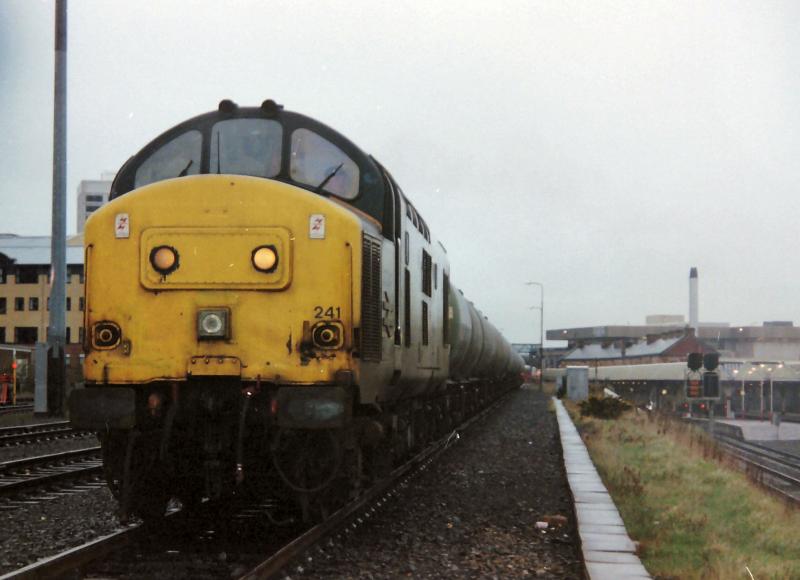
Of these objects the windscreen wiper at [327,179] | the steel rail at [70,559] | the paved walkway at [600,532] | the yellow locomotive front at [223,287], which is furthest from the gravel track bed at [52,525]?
the paved walkway at [600,532]

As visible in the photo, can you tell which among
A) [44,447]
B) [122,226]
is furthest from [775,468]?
[122,226]

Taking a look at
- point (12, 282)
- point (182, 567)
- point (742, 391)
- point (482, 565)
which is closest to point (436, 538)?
point (482, 565)

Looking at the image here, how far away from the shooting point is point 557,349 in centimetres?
15525

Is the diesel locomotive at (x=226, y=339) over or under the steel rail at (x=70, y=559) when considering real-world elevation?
over

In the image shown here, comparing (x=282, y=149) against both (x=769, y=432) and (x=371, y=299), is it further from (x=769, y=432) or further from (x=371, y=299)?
(x=769, y=432)

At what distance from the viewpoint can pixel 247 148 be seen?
7.73 meters

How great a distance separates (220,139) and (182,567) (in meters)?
3.48

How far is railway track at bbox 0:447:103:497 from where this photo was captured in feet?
32.3

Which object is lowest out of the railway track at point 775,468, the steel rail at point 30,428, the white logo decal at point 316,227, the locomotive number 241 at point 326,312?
the railway track at point 775,468

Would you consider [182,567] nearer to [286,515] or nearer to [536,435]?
[286,515]

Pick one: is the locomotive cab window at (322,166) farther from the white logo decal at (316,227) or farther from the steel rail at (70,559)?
the steel rail at (70,559)

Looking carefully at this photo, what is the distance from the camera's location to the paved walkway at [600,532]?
20.2ft

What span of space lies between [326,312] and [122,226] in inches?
66.4

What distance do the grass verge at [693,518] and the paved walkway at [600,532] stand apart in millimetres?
163
